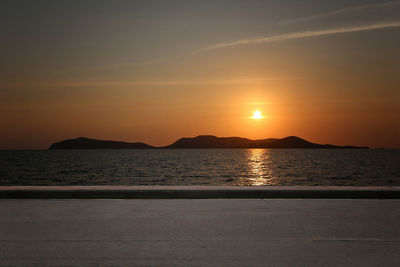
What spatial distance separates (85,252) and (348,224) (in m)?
4.59

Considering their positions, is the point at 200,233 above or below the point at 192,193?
below

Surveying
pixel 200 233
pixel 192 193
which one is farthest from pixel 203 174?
pixel 200 233

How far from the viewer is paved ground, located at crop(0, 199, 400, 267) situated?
4.72 m

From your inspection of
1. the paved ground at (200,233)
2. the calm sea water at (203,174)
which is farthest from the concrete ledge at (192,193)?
the calm sea water at (203,174)

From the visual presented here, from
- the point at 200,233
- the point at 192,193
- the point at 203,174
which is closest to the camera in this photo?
the point at 200,233

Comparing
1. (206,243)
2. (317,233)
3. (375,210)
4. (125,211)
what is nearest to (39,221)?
(125,211)

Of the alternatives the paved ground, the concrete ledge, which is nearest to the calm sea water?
the concrete ledge

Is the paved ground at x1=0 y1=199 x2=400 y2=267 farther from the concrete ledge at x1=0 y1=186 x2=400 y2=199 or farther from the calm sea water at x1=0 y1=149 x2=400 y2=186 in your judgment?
the calm sea water at x1=0 y1=149 x2=400 y2=186

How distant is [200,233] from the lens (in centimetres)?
595

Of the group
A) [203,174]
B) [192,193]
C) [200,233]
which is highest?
[192,193]

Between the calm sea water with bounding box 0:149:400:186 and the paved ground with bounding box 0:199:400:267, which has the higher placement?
the paved ground with bounding box 0:199:400:267

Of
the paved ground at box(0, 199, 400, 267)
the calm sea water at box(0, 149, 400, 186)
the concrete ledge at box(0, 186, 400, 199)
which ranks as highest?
the concrete ledge at box(0, 186, 400, 199)

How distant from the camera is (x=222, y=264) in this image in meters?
4.49

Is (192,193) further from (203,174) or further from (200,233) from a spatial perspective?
(203,174)
